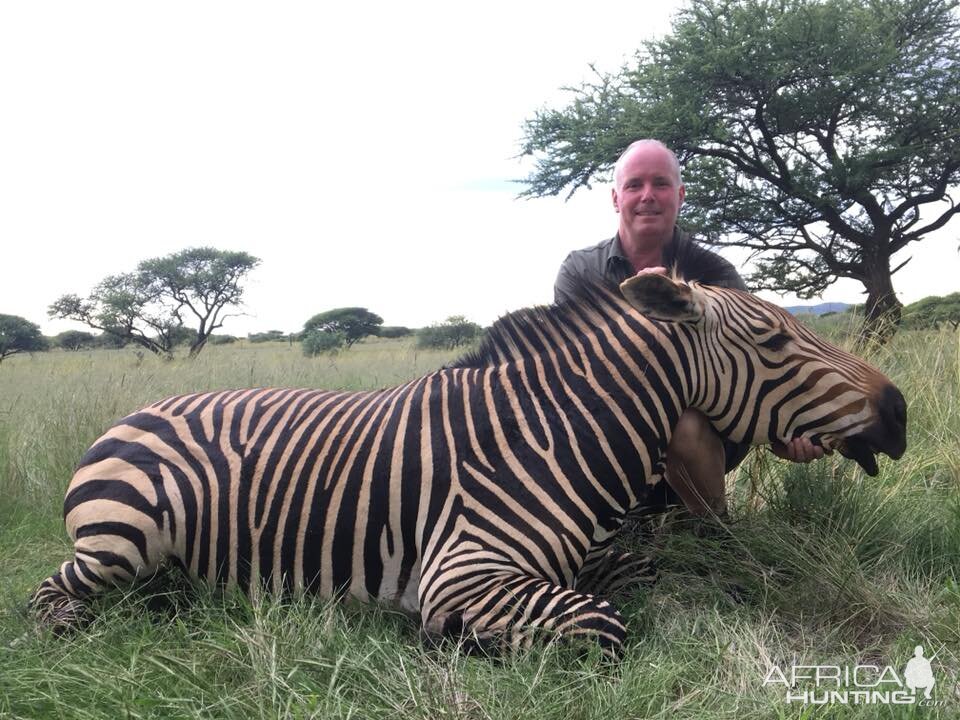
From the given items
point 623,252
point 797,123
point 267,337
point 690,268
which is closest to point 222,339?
point 267,337

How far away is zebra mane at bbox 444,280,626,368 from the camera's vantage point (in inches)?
111

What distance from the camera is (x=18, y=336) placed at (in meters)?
25.8

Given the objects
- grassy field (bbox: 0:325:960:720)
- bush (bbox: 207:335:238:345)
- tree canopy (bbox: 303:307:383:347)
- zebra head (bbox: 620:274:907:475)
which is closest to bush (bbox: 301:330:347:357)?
tree canopy (bbox: 303:307:383:347)

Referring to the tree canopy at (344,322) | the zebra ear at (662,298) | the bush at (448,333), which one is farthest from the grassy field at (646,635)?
the tree canopy at (344,322)

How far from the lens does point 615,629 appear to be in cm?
221

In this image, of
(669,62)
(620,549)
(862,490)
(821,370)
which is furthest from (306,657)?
(669,62)

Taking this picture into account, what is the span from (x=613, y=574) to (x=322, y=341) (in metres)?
24.3

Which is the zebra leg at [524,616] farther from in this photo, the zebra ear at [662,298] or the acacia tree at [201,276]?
the acacia tree at [201,276]

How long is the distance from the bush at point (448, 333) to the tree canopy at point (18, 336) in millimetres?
13943

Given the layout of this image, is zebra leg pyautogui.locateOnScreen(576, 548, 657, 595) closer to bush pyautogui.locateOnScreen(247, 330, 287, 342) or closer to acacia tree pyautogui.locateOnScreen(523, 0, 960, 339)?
acacia tree pyautogui.locateOnScreen(523, 0, 960, 339)

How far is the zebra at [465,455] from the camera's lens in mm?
2482

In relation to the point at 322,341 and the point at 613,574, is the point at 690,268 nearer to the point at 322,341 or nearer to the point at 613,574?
the point at 613,574

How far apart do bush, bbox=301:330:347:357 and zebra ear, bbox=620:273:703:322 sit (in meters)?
22.4

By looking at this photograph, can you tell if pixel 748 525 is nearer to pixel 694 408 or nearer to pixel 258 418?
pixel 694 408
